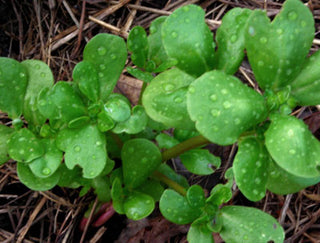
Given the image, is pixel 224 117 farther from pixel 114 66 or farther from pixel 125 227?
pixel 125 227

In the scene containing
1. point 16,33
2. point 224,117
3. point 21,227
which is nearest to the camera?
point 224,117

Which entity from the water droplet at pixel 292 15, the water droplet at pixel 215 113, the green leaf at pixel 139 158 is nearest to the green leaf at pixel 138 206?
the green leaf at pixel 139 158

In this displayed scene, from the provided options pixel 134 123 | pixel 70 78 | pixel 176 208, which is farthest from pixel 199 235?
pixel 70 78

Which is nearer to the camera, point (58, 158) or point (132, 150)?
point (58, 158)

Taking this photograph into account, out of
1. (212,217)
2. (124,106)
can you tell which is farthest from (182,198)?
(124,106)

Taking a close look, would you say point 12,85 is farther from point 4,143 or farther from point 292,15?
point 292,15

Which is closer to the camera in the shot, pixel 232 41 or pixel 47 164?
pixel 232 41
